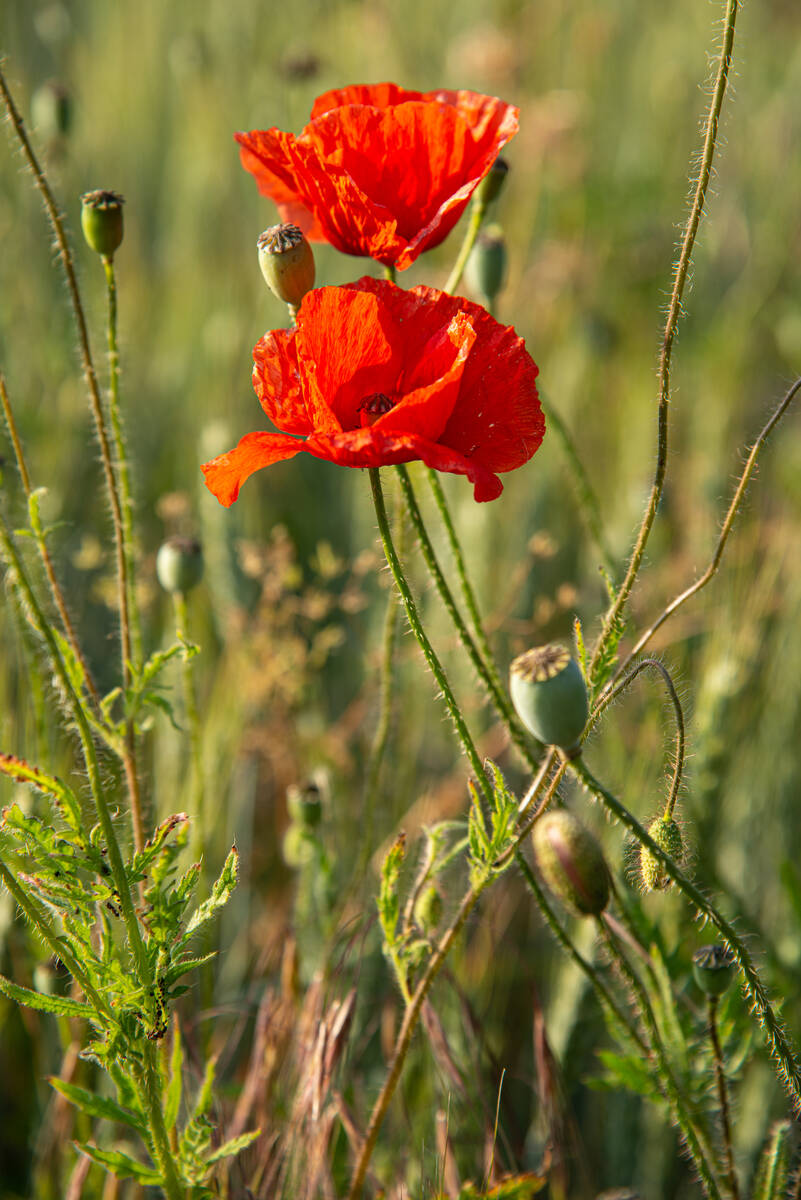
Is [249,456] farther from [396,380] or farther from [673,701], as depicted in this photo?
[673,701]

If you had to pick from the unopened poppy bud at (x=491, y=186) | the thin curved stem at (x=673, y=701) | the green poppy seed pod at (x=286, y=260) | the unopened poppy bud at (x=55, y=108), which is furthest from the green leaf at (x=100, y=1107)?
the unopened poppy bud at (x=55, y=108)

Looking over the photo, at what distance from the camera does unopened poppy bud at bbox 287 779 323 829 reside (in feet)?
3.64

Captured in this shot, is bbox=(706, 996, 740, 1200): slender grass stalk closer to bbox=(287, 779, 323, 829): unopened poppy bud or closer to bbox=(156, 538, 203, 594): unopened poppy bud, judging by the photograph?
bbox=(287, 779, 323, 829): unopened poppy bud

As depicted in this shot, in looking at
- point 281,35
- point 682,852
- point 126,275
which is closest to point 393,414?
point 682,852

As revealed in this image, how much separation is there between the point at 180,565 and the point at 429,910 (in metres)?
0.44

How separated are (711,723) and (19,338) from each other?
5.49 feet

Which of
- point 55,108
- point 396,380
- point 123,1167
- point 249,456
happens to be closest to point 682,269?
point 396,380

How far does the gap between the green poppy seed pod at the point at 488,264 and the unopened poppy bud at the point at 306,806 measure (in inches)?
23.2

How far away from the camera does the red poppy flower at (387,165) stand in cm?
80

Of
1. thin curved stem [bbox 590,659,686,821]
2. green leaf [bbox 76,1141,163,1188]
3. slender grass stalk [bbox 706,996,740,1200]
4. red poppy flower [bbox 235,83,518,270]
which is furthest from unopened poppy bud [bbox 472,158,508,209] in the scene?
green leaf [bbox 76,1141,163,1188]

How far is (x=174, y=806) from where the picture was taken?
1.30 metres

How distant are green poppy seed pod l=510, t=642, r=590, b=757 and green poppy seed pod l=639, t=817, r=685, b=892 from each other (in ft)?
0.37

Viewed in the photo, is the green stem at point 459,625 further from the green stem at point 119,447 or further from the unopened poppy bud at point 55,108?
the unopened poppy bud at point 55,108

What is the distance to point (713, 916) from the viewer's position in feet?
2.24
